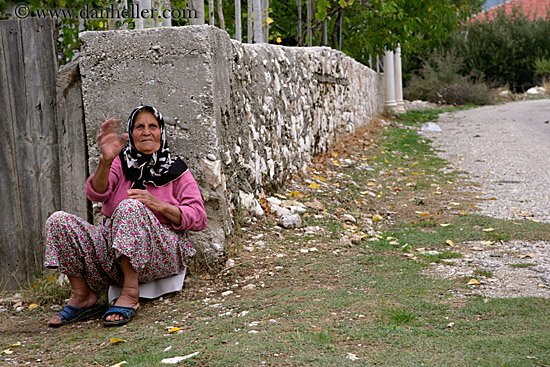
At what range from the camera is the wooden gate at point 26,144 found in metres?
4.12

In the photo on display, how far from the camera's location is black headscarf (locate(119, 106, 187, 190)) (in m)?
3.65

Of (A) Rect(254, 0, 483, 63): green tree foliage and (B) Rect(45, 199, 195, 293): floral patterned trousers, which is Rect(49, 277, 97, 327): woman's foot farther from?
(A) Rect(254, 0, 483, 63): green tree foliage

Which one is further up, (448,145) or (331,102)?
(331,102)

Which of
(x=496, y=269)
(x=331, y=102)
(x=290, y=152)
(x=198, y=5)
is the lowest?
(x=496, y=269)

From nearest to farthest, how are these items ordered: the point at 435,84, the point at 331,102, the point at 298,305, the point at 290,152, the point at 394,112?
the point at 298,305 → the point at 290,152 → the point at 331,102 → the point at 394,112 → the point at 435,84

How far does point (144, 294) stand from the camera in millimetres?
3729

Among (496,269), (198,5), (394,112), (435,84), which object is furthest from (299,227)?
(435,84)

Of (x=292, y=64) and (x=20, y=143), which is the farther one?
(x=292, y=64)

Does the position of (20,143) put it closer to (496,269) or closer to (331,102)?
(496,269)

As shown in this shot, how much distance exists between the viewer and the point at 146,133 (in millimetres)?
3639

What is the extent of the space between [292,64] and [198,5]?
2361mm

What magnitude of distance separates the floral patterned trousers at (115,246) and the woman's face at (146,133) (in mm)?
402

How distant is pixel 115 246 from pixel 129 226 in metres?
0.13

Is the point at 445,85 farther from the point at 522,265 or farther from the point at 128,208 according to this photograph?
the point at 128,208
